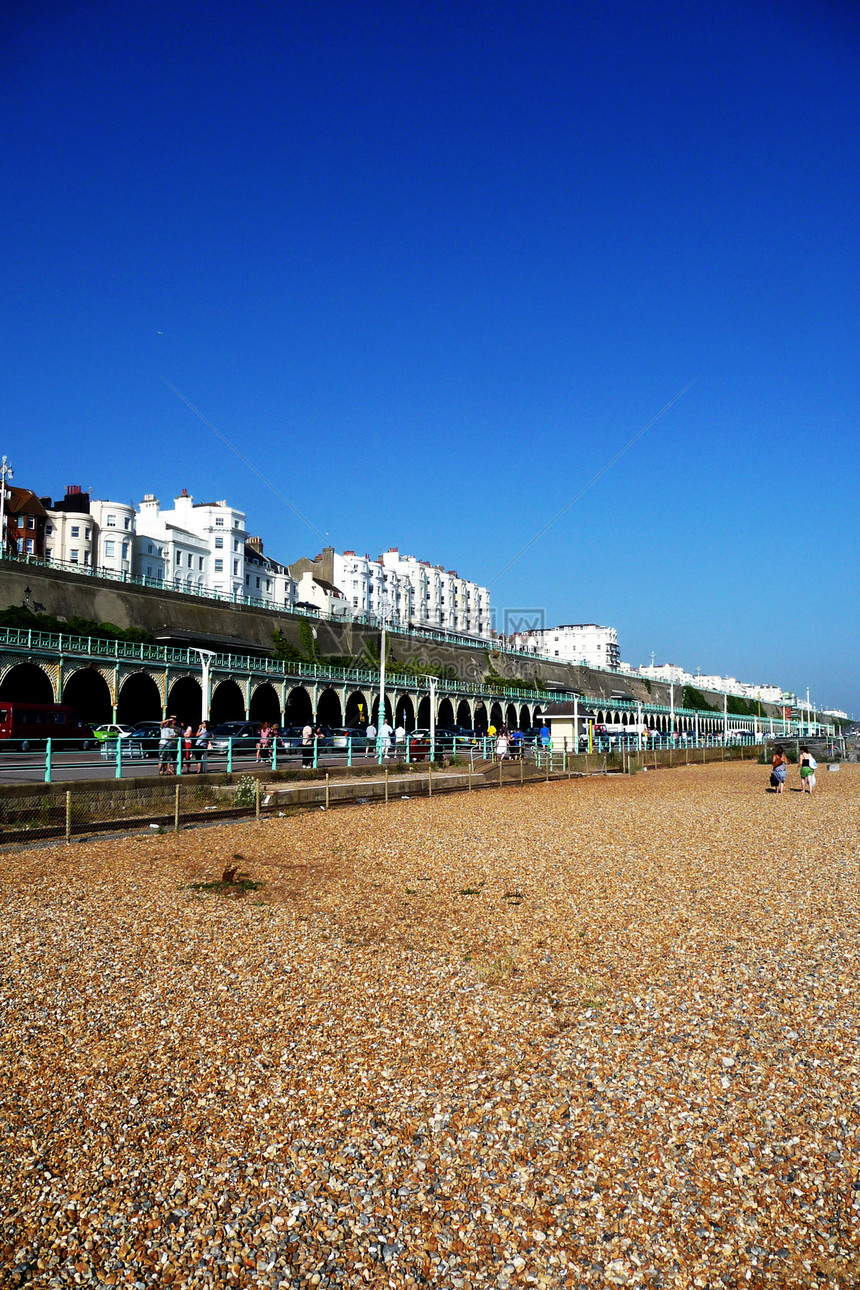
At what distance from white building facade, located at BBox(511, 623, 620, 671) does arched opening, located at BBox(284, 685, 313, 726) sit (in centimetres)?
11723

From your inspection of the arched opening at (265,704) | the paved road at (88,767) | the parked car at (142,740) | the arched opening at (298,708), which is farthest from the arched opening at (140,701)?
the paved road at (88,767)

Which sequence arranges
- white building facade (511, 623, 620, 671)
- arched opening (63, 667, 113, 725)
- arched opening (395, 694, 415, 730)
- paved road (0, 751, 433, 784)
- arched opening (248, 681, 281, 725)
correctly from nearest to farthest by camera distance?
paved road (0, 751, 433, 784), arched opening (63, 667, 113, 725), arched opening (248, 681, 281, 725), arched opening (395, 694, 415, 730), white building facade (511, 623, 620, 671)

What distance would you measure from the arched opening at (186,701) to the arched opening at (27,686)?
834 centimetres

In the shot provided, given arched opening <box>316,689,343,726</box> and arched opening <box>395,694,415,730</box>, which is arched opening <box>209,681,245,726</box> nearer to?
arched opening <box>316,689,343,726</box>

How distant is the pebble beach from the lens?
4156 millimetres

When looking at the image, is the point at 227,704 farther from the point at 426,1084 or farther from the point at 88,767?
the point at 426,1084

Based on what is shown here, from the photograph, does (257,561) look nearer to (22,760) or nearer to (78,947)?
(22,760)

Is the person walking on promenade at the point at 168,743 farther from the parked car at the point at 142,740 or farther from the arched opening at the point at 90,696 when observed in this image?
the arched opening at the point at 90,696

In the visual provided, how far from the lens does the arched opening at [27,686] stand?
142 ft

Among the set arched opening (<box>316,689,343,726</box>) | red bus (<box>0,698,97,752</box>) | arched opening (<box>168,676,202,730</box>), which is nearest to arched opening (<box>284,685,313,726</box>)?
Result: arched opening (<box>316,689,343,726</box>)

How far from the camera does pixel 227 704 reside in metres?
56.3

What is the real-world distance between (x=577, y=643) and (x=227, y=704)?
445 feet

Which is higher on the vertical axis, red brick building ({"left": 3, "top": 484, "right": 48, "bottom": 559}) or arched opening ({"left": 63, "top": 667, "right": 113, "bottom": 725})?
red brick building ({"left": 3, "top": 484, "right": 48, "bottom": 559})

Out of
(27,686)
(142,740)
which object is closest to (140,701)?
(27,686)
